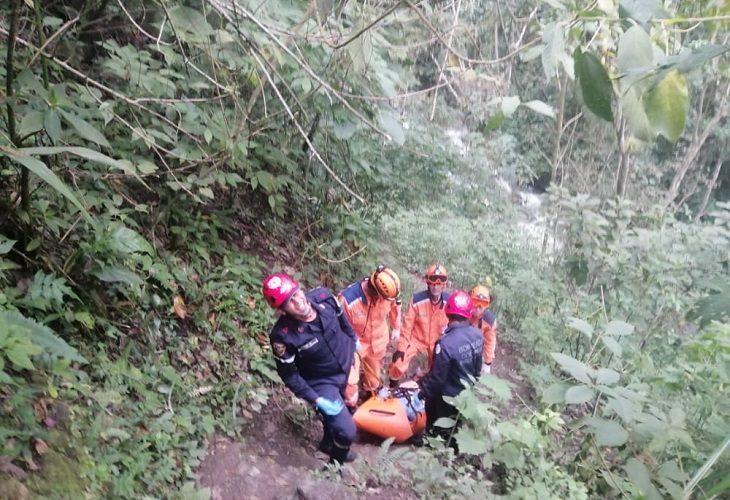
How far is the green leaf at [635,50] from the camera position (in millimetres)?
846

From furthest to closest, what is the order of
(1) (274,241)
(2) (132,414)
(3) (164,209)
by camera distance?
(1) (274,241) < (3) (164,209) < (2) (132,414)

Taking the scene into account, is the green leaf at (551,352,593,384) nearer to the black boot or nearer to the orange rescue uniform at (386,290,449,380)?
the black boot

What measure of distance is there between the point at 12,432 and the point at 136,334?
1.70 m

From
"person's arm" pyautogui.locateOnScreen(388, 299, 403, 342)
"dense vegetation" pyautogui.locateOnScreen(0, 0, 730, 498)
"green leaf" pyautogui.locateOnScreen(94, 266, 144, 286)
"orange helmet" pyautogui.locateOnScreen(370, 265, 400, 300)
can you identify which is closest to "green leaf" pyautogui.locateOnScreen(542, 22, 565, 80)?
"dense vegetation" pyautogui.locateOnScreen(0, 0, 730, 498)

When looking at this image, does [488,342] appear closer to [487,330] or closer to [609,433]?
[487,330]

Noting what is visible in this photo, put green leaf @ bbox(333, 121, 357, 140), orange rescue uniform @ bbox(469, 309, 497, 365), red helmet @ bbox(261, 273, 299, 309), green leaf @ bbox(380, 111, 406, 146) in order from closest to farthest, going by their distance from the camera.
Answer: green leaf @ bbox(380, 111, 406, 146), green leaf @ bbox(333, 121, 357, 140), red helmet @ bbox(261, 273, 299, 309), orange rescue uniform @ bbox(469, 309, 497, 365)

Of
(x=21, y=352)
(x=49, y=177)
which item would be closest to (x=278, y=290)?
(x=21, y=352)

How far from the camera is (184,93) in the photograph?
473 cm

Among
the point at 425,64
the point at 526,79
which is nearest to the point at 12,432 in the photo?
the point at 425,64

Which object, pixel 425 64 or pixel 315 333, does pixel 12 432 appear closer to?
pixel 315 333

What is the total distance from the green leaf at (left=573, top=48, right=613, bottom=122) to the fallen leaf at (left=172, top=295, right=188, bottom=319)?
428 cm

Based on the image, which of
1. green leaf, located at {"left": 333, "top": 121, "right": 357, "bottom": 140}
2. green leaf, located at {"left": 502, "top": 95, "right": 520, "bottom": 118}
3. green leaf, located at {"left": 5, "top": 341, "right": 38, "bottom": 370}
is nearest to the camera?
green leaf, located at {"left": 502, "top": 95, "right": 520, "bottom": 118}

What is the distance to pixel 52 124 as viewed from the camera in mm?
2408

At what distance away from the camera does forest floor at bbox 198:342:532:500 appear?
11.3 feet
